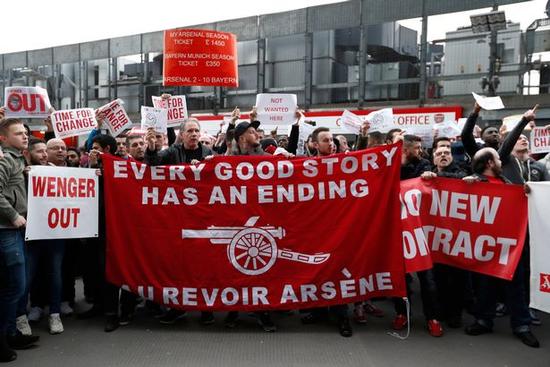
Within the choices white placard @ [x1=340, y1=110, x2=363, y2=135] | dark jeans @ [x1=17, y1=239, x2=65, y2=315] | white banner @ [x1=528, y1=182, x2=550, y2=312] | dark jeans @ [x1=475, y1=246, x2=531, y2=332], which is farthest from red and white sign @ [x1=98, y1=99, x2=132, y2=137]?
white banner @ [x1=528, y1=182, x2=550, y2=312]

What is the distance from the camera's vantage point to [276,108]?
731cm

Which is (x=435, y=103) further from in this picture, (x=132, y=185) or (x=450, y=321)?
(x=132, y=185)

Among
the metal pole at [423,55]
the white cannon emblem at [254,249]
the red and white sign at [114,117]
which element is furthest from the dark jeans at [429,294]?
the metal pole at [423,55]

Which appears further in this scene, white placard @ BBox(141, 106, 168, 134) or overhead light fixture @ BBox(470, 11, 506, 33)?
overhead light fixture @ BBox(470, 11, 506, 33)

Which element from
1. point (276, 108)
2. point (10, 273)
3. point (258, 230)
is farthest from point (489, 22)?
point (10, 273)

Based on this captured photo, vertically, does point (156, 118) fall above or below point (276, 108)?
below

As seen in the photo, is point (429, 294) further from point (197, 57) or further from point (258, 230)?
point (197, 57)

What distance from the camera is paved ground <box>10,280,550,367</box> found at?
388cm

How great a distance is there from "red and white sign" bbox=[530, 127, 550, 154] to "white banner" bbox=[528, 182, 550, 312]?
318cm

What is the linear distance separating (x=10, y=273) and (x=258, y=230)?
205 cm

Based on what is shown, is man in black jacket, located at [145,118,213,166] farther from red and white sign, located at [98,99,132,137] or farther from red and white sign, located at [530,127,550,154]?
red and white sign, located at [530,127,550,154]

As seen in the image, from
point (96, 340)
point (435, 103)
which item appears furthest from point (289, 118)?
point (435, 103)

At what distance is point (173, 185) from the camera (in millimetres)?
4637

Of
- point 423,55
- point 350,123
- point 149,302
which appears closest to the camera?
point 149,302
